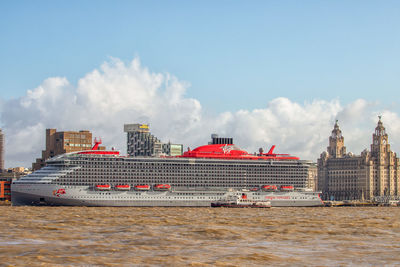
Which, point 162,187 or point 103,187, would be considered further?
point 162,187

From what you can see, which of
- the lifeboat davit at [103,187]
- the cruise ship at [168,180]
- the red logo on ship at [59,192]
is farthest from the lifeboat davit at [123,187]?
the red logo on ship at [59,192]

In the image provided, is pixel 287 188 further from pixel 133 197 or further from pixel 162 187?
pixel 133 197

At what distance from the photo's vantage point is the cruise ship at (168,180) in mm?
154000

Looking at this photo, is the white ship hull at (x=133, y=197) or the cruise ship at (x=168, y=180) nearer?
the white ship hull at (x=133, y=197)

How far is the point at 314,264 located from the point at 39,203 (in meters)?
113

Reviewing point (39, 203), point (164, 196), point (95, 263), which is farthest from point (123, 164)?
point (95, 263)

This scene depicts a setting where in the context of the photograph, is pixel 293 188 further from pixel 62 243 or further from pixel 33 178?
pixel 62 243

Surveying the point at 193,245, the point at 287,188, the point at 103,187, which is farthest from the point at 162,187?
the point at 193,245

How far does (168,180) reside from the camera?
16700 cm

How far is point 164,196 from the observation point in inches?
6329

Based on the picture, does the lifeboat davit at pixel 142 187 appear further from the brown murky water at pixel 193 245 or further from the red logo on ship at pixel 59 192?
the brown murky water at pixel 193 245

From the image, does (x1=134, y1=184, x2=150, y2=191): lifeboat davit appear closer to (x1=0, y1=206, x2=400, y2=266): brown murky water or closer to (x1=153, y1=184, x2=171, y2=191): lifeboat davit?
(x1=153, y1=184, x2=171, y2=191): lifeboat davit

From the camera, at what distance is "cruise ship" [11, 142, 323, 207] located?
505ft

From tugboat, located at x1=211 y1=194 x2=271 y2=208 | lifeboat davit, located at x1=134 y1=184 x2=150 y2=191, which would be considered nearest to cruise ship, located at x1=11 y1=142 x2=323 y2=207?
lifeboat davit, located at x1=134 y1=184 x2=150 y2=191
